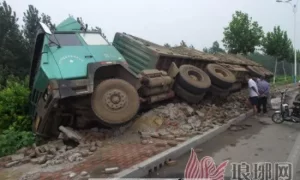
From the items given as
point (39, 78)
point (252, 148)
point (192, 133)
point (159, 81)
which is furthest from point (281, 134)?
point (39, 78)

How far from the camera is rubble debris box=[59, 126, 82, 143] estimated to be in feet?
21.2

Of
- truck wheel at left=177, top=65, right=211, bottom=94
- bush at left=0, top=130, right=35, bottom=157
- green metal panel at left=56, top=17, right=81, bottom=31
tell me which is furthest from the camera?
truck wheel at left=177, top=65, right=211, bottom=94

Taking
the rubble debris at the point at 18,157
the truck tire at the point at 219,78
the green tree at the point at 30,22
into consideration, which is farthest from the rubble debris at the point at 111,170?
the green tree at the point at 30,22

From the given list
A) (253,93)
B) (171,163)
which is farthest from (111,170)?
(253,93)

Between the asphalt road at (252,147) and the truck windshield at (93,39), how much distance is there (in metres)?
3.33

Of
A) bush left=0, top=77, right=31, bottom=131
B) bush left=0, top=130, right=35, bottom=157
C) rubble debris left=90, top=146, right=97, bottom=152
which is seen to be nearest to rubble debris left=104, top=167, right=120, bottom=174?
rubble debris left=90, top=146, right=97, bottom=152

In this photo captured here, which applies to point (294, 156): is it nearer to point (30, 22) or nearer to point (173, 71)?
point (173, 71)

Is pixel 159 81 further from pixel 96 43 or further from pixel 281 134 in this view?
pixel 281 134

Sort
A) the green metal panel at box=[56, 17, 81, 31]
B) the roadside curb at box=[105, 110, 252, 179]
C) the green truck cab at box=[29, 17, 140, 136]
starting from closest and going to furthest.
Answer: the roadside curb at box=[105, 110, 252, 179]
the green truck cab at box=[29, 17, 140, 136]
the green metal panel at box=[56, 17, 81, 31]

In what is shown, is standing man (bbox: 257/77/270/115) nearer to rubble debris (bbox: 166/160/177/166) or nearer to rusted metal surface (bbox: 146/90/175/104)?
rusted metal surface (bbox: 146/90/175/104)

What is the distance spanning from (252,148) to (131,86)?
2.80 m

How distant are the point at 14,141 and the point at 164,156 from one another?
12.5ft

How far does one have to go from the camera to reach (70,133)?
6578 mm

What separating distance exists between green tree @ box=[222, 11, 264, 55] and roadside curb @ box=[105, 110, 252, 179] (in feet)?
59.1
